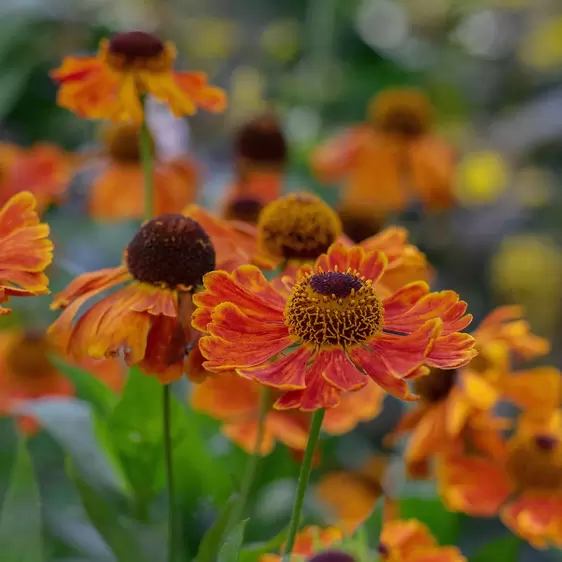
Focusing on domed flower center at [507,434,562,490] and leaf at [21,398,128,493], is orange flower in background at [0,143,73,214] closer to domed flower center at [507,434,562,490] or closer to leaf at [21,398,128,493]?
leaf at [21,398,128,493]

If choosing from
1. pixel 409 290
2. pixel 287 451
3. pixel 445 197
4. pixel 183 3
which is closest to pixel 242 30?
pixel 183 3

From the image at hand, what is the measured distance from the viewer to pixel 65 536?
680 mm

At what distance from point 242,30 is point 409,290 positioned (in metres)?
2.17

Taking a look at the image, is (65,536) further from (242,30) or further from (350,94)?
(242,30)

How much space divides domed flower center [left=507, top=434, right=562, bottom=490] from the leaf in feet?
1.03

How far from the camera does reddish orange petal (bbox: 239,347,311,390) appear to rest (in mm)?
404

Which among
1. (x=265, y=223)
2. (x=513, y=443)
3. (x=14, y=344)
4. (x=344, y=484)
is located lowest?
(x=344, y=484)

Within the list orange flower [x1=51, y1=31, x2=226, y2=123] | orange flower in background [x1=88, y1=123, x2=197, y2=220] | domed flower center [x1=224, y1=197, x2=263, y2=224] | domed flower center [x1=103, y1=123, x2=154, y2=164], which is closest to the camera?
orange flower [x1=51, y1=31, x2=226, y2=123]

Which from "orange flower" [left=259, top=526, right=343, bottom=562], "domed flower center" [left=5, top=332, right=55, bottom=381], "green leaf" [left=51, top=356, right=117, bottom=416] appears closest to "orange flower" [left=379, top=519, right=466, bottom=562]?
"orange flower" [left=259, top=526, right=343, bottom=562]

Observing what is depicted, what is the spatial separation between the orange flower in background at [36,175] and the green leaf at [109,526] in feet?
1.55

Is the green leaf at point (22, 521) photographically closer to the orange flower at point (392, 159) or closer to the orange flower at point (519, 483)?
the orange flower at point (519, 483)

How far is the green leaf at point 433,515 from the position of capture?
719mm

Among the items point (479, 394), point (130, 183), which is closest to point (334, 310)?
point (479, 394)

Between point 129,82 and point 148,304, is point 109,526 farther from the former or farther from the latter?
point 129,82
